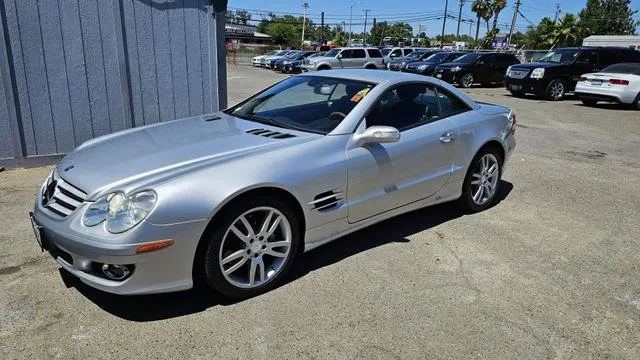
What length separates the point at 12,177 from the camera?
596 centimetres

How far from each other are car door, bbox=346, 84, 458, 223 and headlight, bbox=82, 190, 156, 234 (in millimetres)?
1466

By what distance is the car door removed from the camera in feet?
12.1

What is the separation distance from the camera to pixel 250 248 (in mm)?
3186

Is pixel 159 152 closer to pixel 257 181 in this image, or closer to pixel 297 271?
pixel 257 181

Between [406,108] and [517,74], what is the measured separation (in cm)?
1414

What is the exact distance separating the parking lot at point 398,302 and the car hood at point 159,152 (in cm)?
83

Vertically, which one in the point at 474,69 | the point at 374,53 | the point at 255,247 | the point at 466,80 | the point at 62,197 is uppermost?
the point at 62,197

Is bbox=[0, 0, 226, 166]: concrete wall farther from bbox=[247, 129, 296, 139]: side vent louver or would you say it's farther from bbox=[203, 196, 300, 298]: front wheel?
bbox=[203, 196, 300, 298]: front wheel

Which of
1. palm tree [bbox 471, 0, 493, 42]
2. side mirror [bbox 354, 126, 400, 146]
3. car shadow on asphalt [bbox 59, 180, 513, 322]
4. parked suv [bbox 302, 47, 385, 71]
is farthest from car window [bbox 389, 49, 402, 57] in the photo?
palm tree [bbox 471, 0, 493, 42]

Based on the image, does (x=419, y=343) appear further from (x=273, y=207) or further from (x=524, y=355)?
(x=273, y=207)

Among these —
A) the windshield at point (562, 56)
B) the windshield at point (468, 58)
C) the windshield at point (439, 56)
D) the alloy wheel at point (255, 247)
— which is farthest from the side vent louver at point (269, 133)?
the windshield at point (439, 56)

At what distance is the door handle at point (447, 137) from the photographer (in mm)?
4338

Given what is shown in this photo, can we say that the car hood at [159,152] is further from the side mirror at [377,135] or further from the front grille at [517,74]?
the front grille at [517,74]

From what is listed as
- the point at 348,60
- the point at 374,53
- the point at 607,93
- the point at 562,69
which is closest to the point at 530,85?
the point at 562,69
